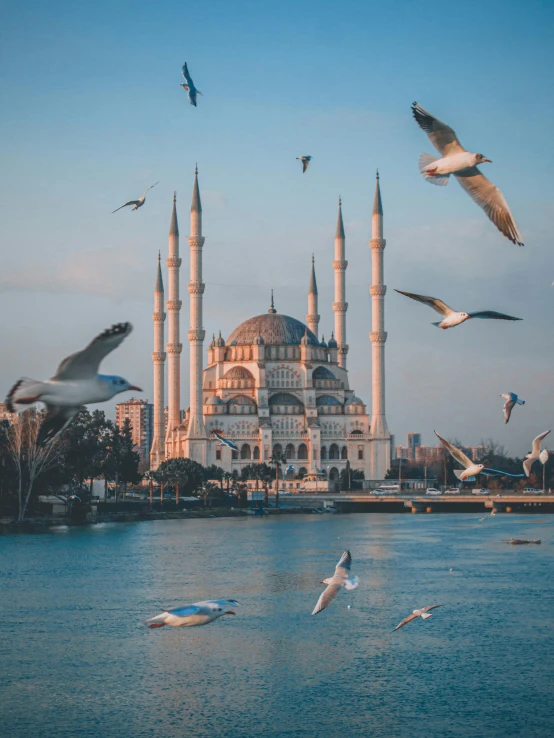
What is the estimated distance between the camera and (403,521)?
69.6m

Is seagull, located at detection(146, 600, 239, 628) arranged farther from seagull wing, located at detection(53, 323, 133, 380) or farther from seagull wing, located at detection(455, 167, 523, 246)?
seagull wing, located at detection(455, 167, 523, 246)

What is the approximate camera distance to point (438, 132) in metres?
8.54

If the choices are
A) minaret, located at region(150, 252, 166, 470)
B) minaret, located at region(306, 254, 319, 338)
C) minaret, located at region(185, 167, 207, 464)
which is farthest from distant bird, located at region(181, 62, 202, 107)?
minaret, located at region(306, 254, 319, 338)

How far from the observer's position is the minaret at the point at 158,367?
9369cm

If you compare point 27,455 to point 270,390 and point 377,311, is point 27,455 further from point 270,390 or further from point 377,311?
point 270,390

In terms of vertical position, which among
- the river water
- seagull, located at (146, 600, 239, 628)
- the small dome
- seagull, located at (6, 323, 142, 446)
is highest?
the small dome

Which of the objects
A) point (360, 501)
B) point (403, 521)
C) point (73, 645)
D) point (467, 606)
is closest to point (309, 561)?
point (467, 606)

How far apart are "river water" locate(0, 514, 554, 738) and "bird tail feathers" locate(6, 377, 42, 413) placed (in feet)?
43.6

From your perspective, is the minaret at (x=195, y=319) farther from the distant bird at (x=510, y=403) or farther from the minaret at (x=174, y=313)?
the distant bird at (x=510, y=403)

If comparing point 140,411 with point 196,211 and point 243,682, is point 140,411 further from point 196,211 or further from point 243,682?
point 243,682

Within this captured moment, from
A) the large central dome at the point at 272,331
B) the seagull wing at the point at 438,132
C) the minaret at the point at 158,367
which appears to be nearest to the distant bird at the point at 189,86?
the seagull wing at the point at 438,132

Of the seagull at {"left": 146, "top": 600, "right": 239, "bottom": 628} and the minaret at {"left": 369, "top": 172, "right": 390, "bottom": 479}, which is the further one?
the minaret at {"left": 369, "top": 172, "right": 390, "bottom": 479}

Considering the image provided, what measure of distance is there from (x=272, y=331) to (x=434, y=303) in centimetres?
9259

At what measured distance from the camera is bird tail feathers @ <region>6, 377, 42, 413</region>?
7.07m
